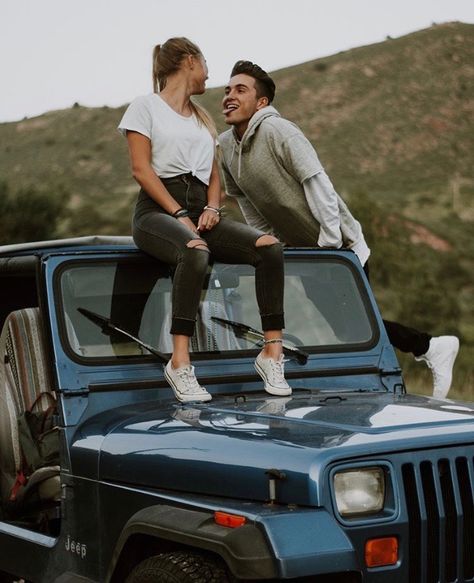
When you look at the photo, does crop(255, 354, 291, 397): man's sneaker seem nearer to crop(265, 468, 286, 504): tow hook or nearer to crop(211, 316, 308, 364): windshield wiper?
crop(211, 316, 308, 364): windshield wiper

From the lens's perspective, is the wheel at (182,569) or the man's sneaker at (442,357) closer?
the wheel at (182,569)

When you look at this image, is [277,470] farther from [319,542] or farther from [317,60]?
[317,60]

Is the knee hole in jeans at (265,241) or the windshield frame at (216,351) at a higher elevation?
the knee hole in jeans at (265,241)

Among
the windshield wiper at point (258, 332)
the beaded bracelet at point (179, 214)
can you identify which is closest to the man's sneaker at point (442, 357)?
the windshield wiper at point (258, 332)

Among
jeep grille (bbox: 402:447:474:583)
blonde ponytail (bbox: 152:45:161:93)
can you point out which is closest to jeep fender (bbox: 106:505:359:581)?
jeep grille (bbox: 402:447:474:583)

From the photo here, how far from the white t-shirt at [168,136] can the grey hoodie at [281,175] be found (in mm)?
617

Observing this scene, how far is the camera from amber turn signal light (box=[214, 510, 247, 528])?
11.9 feet

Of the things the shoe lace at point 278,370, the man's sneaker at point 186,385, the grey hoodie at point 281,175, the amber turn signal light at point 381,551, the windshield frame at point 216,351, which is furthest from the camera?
the grey hoodie at point 281,175

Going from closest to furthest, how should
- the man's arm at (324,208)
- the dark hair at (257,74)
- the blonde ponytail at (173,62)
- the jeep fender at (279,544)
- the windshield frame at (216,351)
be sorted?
the jeep fender at (279,544)
the windshield frame at (216,351)
the blonde ponytail at (173,62)
the man's arm at (324,208)
the dark hair at (257,74)

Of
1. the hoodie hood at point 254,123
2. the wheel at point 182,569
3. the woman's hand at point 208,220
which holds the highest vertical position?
the hoodie hood at point 254,123

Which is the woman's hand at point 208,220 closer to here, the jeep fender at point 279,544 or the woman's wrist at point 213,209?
the woman's wrist at point 213,209

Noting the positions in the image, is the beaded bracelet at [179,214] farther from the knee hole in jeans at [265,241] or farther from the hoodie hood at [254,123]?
the hoodie hood at [254,123]

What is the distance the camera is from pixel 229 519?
3.68m

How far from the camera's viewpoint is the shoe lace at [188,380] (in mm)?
4613
